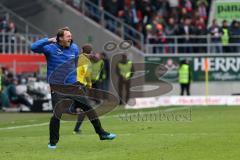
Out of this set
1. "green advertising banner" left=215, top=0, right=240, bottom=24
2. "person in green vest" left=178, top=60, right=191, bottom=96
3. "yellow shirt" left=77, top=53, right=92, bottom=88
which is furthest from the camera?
"green advertising banner" left=215, top=0, right=240, bottom=24

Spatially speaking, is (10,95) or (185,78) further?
(185,78)

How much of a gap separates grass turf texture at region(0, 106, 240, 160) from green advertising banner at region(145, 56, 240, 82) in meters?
14.4

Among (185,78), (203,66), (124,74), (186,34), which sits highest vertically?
(186,34)

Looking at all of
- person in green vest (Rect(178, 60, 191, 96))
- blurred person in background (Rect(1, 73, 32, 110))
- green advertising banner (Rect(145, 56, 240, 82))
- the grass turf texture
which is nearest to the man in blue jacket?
the grass turf texture

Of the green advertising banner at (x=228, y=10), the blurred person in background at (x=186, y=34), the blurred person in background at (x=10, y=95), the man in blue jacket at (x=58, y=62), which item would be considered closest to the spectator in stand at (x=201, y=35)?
the blurred person in background at (x=186, y=34)

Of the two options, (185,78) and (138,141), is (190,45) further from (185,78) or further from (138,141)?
(138,141)

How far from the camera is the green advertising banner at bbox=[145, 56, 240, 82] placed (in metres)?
38.8

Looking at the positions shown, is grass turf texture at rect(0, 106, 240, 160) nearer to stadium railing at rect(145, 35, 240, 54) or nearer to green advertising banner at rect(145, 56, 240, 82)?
green advertising banner at rect(145, 56, 240, 82)

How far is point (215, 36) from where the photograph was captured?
38719 mm

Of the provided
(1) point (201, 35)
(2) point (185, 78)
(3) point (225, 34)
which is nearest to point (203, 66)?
(1) point (201, 35)

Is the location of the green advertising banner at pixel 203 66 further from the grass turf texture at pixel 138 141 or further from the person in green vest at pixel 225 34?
the grass turf texture at pixel 138 141

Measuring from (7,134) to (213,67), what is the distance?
20683 mm

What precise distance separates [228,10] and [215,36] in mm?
1624

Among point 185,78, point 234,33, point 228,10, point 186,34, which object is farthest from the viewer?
point 228,10
